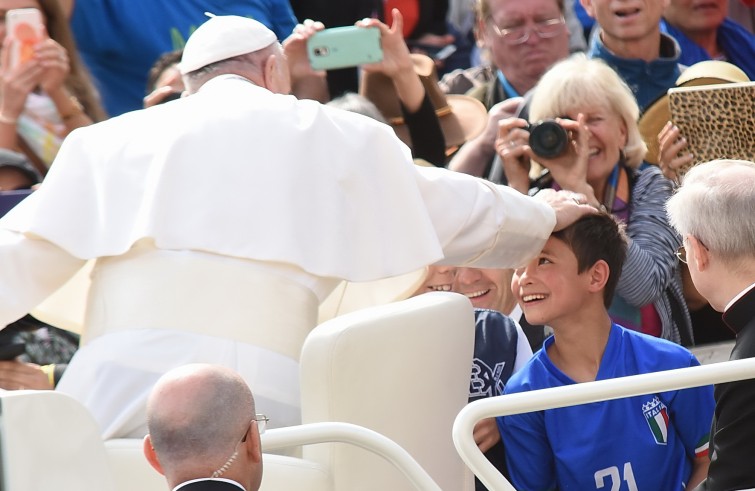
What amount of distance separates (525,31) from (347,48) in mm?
747

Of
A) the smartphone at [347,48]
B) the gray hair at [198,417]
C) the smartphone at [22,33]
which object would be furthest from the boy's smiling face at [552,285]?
the smartphone at [22,33]

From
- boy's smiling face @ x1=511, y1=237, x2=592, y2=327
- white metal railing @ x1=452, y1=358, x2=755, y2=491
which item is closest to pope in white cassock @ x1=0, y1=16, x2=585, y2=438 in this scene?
boy's smiling face @ x1=511, y1=237, x2=592, y2=327

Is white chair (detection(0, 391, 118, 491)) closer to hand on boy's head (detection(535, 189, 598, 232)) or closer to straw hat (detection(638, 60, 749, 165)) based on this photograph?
hand on boy's head (detection(535, 189, 598, 232))

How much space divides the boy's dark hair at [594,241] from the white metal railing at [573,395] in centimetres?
135

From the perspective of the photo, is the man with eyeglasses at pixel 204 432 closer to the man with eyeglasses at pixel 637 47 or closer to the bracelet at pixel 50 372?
the bracelet at pixel 50 372

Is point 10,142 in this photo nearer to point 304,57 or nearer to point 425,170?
point 304,57

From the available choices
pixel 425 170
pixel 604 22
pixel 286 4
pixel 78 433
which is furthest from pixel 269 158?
pixel 286 4

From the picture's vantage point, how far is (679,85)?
5426mm

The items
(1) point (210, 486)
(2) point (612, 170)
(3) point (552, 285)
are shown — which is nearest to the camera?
(1) point (210, 486)

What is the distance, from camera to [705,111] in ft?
16.5

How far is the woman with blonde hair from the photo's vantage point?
5586mm

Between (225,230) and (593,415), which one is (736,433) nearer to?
(593,415)

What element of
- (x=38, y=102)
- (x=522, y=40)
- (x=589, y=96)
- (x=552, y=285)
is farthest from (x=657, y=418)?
(x=38, y=102)

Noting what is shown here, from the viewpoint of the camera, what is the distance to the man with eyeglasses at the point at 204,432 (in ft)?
8.64
